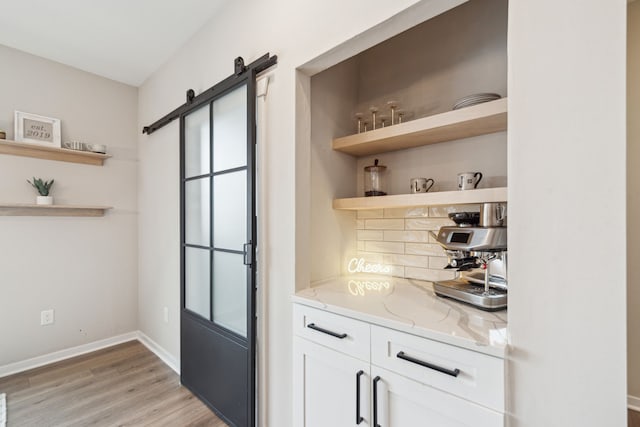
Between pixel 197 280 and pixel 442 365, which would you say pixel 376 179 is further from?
pixel 197 280

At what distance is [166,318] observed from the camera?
2605 millimetres

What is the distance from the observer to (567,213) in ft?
2.59

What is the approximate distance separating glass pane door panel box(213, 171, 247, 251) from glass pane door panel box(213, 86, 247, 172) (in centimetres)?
9

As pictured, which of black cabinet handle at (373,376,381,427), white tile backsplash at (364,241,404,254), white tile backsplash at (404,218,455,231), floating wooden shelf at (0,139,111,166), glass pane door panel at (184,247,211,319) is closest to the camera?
black cabinet handle at (373,376,381,427)

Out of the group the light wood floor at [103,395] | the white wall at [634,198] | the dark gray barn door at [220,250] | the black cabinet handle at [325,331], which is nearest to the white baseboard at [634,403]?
the white wall at [634,198]

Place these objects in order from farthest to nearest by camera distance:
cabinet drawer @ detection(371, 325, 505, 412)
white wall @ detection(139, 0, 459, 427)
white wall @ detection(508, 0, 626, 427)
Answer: white wall @ detection(139, 0, 459, 427)
cabinet drawer @ detection(371, 325, 505, 412)
white wall @ detection(508, 0, 626, 427)

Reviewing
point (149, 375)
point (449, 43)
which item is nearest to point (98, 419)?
point (149, 375)

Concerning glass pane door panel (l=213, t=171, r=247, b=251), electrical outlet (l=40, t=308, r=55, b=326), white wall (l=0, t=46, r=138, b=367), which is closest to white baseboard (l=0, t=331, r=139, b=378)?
white wall (l=0, t=46, r=138, b=367)

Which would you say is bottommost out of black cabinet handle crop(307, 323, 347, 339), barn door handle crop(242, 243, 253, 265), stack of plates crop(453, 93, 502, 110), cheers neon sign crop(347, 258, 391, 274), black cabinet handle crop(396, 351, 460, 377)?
black cabinet handle crop(307, 323, 347, 339)

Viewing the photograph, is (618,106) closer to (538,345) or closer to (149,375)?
(538,345)

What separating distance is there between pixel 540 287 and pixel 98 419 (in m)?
2.54

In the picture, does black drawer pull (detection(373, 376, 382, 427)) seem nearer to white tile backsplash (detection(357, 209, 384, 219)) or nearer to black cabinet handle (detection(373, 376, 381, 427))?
black cabinet handle (detection(373, 376, 381, 427))

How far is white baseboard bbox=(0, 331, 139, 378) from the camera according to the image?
2385 millimetres

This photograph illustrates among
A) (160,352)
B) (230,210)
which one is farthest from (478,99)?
(160,352)
